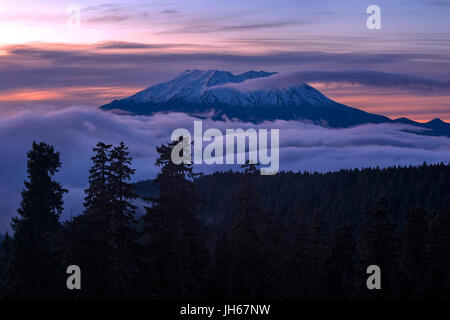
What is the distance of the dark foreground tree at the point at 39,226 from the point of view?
118 feet

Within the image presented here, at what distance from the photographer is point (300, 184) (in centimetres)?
18112

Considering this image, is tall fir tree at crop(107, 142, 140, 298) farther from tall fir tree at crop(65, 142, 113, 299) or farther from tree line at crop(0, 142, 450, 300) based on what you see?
tall fir tree at crop(65, 142, 113, 299)

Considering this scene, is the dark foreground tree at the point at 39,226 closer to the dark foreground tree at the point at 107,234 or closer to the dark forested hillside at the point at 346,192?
the dark foreground tree at the point at 107,234

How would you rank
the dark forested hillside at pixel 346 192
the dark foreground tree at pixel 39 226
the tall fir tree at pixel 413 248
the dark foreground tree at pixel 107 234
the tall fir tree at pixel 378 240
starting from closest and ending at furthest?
the dark foreground tree at pixel 39 226 < the dark foreground tree at pixel 107 234 < the tall fir tree at pixel 378 240 < the tall fir tree at pixel 413 248 < the dark forested hillside at pixel 346 192

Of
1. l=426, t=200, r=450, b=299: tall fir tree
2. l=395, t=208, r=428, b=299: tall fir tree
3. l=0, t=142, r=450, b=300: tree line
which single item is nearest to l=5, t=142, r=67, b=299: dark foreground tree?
l=0, t=142, r=450, b=300: tree line

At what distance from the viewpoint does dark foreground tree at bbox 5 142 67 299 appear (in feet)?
118

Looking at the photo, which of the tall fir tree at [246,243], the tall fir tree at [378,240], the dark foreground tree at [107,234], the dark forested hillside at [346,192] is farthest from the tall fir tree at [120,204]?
the dark forested hillside at [346,192]

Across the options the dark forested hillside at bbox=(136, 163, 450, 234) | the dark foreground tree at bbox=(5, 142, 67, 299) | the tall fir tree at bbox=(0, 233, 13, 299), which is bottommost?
the tall fir tree at bbox=(0, 233, 13, 299)

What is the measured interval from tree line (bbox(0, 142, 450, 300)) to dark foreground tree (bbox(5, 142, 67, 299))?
0.23 feet

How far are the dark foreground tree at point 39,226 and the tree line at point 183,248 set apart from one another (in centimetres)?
7

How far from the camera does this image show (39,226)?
136 feet

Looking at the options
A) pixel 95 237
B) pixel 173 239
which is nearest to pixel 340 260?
pixel 173 239
